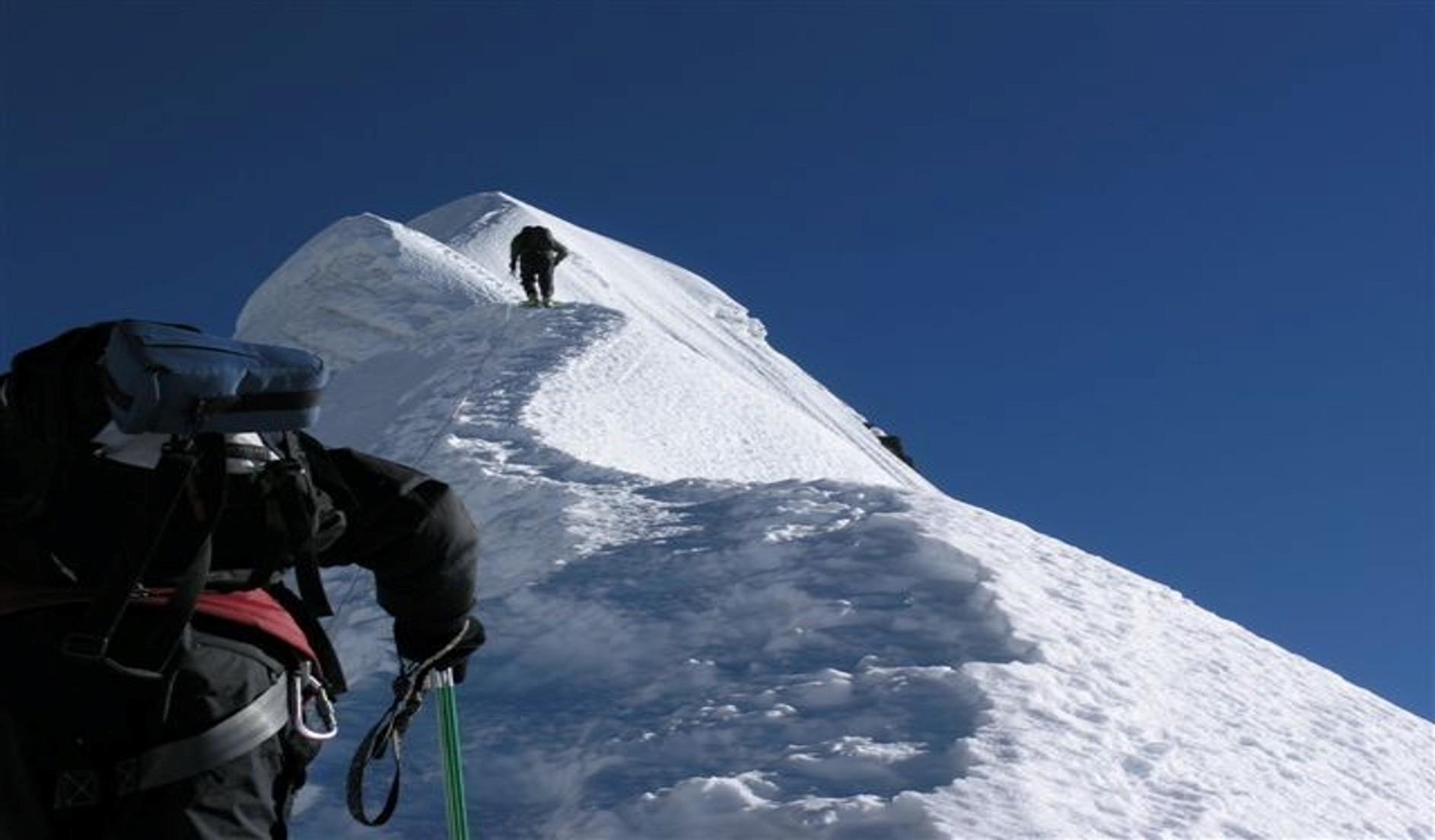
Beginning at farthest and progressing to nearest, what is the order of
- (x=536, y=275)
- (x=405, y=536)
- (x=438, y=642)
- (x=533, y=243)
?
(x=533, y=243), (x=536, y=275), (x=438, y=642), (x=405, y=536)

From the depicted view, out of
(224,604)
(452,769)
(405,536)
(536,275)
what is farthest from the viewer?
(536,275)

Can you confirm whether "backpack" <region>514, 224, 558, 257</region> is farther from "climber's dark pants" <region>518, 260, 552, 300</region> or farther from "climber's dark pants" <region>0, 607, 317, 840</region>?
"climber's dark pants" <region>0, 607, 317, 840</region>

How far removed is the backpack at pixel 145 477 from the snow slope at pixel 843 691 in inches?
86.8

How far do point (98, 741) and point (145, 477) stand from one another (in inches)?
14.2

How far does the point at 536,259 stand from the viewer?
1975 cm

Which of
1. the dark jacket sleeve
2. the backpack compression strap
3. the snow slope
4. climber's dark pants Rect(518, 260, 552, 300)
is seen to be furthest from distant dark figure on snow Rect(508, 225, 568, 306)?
the backpack compression strap

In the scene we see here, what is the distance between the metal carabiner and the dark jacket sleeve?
186 mm

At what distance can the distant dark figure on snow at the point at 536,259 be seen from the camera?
19.6 m

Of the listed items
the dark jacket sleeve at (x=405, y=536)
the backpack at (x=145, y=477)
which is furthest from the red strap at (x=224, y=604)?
the dark jacket sleeve at (x=405, y=536)

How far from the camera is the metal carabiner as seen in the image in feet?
6.91

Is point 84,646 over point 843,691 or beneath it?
beneath

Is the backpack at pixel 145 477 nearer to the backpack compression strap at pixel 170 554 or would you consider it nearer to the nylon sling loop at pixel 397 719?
the backpack compression strap at pixel 170 554

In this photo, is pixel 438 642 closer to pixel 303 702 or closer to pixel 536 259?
pixel 303 702

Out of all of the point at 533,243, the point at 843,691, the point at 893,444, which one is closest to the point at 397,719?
the point at 843,691
